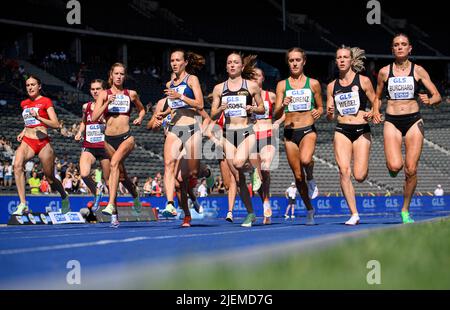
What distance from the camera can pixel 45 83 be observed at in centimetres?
3875

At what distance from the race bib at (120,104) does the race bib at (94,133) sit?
2.40m

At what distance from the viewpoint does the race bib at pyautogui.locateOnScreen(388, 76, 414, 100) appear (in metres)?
11.0

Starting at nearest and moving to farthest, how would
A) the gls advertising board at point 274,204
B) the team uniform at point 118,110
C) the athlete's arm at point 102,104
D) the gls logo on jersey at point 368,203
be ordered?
1. the athlete's arm at point 102,104
2. the team uniform at point 118,110
3. the gls advertising board at point 274,204
4. the gls logo on jersey at point 368,203

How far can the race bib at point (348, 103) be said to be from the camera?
11.4 metres

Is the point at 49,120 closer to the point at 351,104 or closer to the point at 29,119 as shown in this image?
the point at 29,119

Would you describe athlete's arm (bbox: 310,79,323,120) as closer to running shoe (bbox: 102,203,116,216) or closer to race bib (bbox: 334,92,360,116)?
race bib (bbox: 334,92,360,116)

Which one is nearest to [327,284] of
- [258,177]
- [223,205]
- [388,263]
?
[388,263]

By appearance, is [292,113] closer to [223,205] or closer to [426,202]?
[223,205]

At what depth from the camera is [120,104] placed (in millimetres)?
12562

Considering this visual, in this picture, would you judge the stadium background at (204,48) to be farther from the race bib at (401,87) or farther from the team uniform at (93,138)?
the race bib at (401,87)

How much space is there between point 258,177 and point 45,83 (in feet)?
89.4

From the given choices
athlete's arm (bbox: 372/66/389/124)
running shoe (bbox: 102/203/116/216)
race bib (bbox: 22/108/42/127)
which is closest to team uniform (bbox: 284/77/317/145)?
athlete's arm (bbox: 372/66/389/124)

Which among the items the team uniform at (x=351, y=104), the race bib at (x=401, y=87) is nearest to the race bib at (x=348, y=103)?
the team uniform at (x=351, y=104)

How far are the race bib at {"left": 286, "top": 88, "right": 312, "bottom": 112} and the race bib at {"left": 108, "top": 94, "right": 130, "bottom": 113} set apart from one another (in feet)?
9.28
